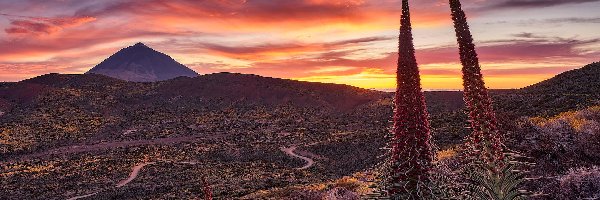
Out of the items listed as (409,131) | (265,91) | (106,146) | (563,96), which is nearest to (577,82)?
(563,96)

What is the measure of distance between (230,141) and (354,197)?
4988 centimetres

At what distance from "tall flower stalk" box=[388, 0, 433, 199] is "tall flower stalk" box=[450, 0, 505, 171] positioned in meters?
0.39

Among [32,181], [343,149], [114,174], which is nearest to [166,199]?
[114,174]

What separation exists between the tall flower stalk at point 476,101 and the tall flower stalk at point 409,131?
0.39 meters

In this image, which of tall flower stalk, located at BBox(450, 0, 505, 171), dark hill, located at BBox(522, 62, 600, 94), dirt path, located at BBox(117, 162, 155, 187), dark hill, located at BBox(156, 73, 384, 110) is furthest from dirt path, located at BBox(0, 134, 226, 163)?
tall flower stalk, located at BBox(450, 0, 505, 171)

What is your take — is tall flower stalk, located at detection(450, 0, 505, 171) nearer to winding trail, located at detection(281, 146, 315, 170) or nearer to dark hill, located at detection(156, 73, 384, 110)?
winding trail, located at detection(281, 146, 315, 170)

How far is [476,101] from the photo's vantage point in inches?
130

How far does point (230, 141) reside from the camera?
67688mm

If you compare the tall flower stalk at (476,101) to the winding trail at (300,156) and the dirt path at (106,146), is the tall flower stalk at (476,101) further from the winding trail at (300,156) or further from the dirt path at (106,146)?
the dirt path at (106,146)

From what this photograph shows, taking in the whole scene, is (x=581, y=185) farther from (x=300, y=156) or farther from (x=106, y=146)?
(x=106, y=146)

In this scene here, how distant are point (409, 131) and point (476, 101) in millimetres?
602

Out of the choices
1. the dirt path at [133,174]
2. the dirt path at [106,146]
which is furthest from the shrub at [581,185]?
the dirt path at [106,146]

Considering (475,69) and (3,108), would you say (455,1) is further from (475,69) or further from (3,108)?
(3,108)

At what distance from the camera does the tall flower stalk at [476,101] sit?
330 cm
